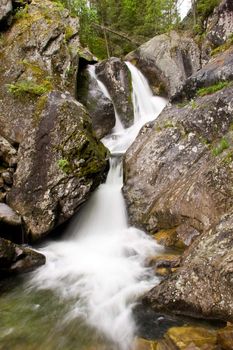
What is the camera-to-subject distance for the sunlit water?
562 centimetres

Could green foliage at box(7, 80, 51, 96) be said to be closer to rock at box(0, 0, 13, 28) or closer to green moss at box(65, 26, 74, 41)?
rock at box(0, 0, 13, 28)

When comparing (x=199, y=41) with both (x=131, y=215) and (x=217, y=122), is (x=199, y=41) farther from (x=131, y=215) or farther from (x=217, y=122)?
(x=131, y=215)

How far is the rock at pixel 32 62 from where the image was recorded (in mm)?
10898

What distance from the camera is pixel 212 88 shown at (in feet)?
→ 35.1

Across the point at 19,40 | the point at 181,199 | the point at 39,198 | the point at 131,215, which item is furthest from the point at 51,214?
the point at 19,40

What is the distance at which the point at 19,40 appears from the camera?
41.2 feet

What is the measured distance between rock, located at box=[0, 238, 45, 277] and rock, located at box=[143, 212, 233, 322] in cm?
334

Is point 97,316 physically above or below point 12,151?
below

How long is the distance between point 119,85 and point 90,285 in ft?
40.0

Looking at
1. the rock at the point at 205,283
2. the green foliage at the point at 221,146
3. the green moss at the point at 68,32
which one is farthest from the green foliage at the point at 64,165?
the green moss at the point at 68,32

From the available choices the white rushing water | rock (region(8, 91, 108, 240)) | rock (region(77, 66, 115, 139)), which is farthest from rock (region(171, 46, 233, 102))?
rock (region(77, 66, 115, 139))

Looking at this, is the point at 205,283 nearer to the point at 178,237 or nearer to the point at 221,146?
the point at 178,237

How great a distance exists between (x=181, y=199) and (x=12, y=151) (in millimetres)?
5443

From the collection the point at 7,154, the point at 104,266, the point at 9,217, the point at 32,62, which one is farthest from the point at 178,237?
the point at 32,62
